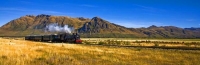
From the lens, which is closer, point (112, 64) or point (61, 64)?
point (61, 64)

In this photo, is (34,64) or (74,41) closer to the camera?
(34,64)

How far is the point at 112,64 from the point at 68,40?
4628cm

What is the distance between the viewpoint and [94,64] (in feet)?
55.4

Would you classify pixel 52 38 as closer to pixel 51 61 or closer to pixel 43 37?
pixel 43 37

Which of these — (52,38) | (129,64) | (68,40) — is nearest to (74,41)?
(68,40)

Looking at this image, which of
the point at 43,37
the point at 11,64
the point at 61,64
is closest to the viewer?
the point at 11,64

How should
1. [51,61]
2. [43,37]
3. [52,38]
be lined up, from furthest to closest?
[43,37]
[52,38]
[51,61]

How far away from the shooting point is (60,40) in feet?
213

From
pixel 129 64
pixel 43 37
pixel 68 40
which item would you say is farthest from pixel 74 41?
pixel 129 64

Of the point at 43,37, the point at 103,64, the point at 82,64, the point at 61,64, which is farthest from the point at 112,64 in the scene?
the point at 43,37

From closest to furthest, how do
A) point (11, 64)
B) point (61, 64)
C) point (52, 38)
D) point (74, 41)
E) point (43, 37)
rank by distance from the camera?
point (11, 64), point (61, 64), point (74, 41), point (52, 38), point (43, 37)

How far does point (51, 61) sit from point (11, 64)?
3.02 m

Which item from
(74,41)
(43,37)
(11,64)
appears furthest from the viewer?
(43,37)

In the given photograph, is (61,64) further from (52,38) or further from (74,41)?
(52,38)
